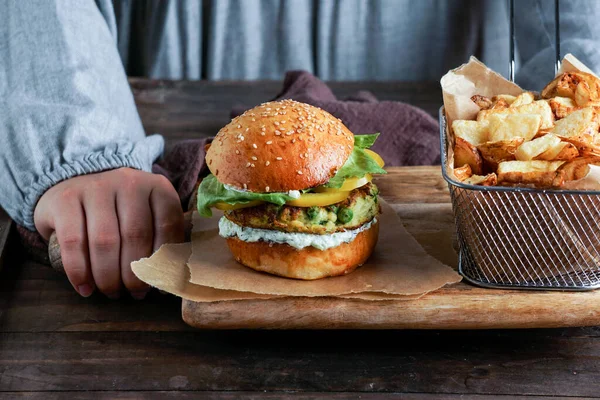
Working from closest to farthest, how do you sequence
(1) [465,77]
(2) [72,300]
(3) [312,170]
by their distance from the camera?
(3) [312,170] → (2) [72,300] → (1) [465,77]

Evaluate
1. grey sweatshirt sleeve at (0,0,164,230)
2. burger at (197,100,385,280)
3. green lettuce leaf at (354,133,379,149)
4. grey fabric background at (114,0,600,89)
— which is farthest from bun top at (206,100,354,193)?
grey fabric background at (114,0,600,89)

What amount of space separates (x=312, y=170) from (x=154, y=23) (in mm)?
2145

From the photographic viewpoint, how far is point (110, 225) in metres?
1.82

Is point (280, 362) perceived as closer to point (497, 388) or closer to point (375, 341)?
point (375, 341)

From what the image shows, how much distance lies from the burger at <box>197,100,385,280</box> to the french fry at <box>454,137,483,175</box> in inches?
7.7

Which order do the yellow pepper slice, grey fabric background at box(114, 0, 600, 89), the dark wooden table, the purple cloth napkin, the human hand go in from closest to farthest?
the dark wooden table, the yellow pepper slice, the human hand, the purple cloth napkin, grey fabric background at box(114, 0, 600, 89)

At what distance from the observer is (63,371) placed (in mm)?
1530

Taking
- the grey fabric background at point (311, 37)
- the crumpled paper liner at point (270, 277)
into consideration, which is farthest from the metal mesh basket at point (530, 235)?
the grey fabric background at point (311, 37)

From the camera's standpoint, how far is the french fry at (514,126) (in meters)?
1.65

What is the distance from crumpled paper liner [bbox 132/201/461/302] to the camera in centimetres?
163

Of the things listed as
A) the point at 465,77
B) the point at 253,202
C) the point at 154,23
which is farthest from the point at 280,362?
the point at 154,23

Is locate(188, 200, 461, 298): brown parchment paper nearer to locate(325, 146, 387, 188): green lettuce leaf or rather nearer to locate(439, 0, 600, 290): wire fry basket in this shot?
locate(439, 0, 600, 290): wire fry basket

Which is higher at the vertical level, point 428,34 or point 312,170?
point 312,170

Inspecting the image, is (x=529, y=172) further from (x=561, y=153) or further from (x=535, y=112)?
(x=535, y=112)
